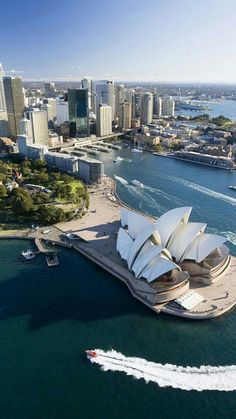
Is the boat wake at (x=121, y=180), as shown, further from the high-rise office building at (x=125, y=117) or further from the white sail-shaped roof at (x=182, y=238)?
the high-rise office building at (x=125, y=117)

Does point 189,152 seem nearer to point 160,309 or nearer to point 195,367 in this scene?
point 160,309

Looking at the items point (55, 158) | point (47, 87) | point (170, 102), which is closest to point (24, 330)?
point (55, 158)

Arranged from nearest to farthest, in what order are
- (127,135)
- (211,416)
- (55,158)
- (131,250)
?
(211,416)
(131,250)
(55,158)
(127,135)

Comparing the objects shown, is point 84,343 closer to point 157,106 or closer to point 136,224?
point 136,224

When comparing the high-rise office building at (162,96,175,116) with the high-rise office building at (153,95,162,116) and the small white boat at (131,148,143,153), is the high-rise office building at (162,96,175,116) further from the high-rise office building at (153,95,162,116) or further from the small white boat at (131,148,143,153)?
the small white boat at (131,148,143,153)

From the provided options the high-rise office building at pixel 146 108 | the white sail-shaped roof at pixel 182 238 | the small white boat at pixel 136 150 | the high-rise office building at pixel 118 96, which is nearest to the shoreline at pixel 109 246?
the white sail-shaped roof at pixel 182 238
